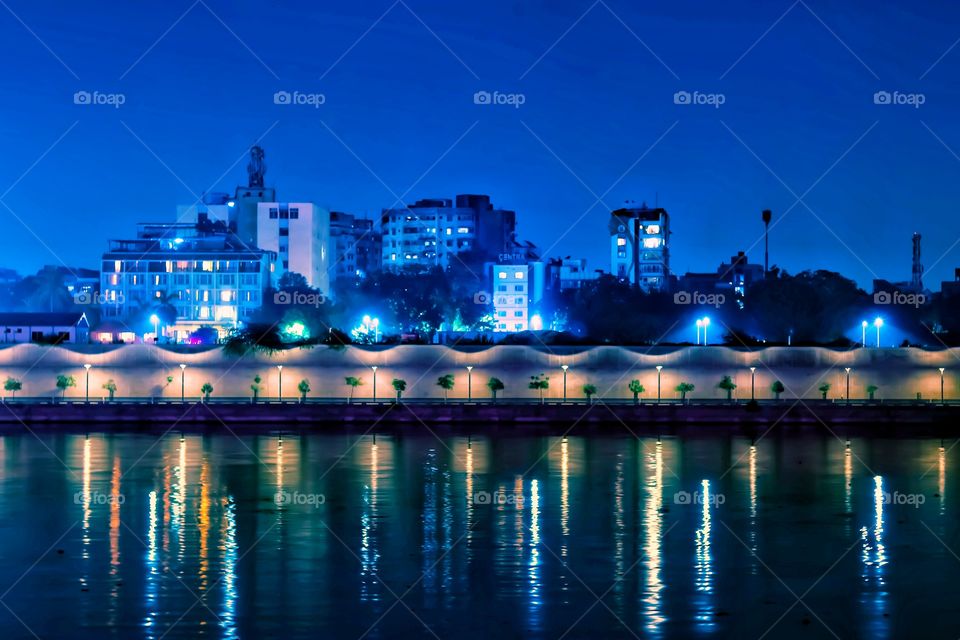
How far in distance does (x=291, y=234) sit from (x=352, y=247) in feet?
64.4

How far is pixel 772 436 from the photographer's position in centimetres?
4547

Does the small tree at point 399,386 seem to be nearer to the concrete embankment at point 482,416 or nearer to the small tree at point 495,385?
the concrete embankment at point 482,416

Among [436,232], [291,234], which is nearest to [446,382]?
[291,234]

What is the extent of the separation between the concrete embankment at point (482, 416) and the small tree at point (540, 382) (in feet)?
7.17

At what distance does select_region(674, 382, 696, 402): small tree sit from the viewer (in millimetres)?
52047

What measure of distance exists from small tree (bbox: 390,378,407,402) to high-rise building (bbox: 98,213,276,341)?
167 feet

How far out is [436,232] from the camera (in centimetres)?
13238

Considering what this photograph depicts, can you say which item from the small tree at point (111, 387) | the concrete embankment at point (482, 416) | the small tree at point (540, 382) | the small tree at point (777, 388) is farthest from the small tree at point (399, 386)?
the small tree at point (777, 388)

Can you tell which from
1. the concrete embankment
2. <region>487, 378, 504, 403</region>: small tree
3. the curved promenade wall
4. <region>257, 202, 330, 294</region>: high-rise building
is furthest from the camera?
<region>257, 202, 330, 294</region>: high-rise building

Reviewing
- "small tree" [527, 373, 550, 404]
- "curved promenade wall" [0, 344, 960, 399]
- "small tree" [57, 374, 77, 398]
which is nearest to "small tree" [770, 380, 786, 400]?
"curved promenade wall" [0, 344, 960, 399]

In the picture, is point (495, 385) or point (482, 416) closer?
point (482, 416)

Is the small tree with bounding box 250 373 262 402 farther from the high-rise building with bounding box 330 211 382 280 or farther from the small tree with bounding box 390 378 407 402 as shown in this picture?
the high-rise building with bounding box 330 211 382 280

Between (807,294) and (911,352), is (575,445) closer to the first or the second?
(911,352)

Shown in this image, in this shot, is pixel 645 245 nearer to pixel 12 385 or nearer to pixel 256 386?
pixel 256 386
